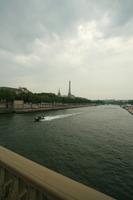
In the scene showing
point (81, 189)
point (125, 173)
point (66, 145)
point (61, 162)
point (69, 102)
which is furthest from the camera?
point (69, 102)

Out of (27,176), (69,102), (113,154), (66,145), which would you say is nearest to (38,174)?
(27,176)

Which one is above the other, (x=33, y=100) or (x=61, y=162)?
(x=33, y=100)

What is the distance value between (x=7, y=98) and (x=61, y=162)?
64.3 meters

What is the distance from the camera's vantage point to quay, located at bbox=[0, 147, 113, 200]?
2.47 metres

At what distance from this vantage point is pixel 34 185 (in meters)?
2.73

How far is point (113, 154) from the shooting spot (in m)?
16.8

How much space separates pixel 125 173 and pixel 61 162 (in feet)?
16.8

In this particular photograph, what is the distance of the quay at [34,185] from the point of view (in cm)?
247

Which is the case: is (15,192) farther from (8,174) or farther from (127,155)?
(127,155)

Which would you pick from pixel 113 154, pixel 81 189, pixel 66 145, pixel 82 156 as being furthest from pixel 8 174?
pixel 66 145

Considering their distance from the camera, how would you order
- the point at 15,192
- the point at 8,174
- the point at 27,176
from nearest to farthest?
the point at 27,176 < the point at 15,192 < the point at 8,174

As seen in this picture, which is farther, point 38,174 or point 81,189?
point 38,174

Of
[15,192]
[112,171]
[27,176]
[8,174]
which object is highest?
[27,176]

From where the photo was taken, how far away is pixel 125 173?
12.3 m
